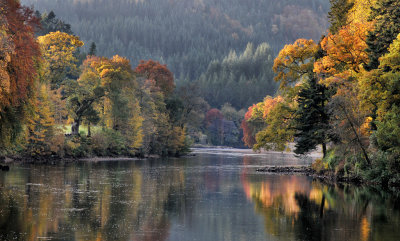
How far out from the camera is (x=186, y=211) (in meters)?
26.7

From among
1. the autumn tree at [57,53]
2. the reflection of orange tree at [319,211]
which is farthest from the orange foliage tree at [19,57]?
the autumn tree at [57,53]

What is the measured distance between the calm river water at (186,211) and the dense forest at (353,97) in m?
4.07

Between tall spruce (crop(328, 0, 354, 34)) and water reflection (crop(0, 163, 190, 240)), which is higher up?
tall spruce (crop(328, 0, 354, 34))

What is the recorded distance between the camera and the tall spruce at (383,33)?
140 feet

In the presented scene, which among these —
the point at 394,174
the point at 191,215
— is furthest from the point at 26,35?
the point at 394,174

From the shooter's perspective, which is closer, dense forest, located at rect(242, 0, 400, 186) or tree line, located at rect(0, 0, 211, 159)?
tree line, located at rect(0, 0, 211, 159)

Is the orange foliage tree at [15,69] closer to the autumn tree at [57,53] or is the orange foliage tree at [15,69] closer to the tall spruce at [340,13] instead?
the autumn tree at [57,53]

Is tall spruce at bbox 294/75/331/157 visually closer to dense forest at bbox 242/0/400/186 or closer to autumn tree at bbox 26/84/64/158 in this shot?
dense forest at bbox 242/0/400/186

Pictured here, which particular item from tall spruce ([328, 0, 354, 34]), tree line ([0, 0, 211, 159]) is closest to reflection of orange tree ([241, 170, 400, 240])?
tree line ([0, 0, 211, 159])

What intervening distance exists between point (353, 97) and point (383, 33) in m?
5.76

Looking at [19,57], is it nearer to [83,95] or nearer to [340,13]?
[83,95]

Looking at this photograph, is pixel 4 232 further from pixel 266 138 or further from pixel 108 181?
pixel 266 138

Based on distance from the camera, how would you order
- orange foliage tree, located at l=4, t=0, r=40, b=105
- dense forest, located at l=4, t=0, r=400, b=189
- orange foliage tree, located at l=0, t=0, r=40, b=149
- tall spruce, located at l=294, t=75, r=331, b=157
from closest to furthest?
orange foliage tree, located at l=0, t=0, r=40, b=149, orange foliage tree, located at l=4, t=0, r=40, b=105, dense forest, located at l=4, t=0, r=400, b=189, tall spruce, located at l=294, t=75, r=331, b=157

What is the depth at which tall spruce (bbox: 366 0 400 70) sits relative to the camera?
42.6 meters
